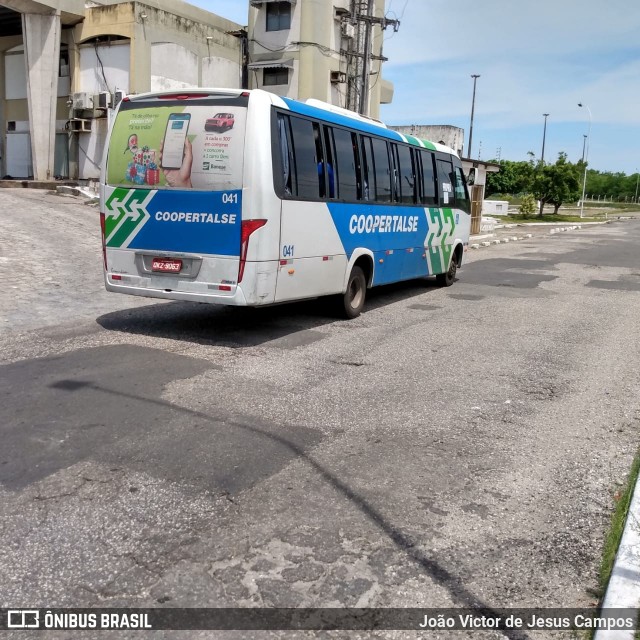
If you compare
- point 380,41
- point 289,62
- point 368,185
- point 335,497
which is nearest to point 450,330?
point 368,185

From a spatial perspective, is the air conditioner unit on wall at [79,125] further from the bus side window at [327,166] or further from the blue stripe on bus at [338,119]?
the bus side window at [327,166]

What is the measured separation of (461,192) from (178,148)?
27.8ft

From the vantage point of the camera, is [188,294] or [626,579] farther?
[188,294]

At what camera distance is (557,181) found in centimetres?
5191

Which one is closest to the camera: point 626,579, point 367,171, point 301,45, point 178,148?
point 626,579

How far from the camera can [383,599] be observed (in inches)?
129

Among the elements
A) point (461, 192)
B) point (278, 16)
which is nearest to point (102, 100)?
point (278, 16)

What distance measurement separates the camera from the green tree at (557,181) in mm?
51438

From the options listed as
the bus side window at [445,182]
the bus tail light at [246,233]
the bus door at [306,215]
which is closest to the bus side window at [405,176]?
the bus side window at [445,182]

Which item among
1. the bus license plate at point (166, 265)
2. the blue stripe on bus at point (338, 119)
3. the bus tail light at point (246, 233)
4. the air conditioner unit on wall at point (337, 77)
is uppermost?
the air conditioner unit on wall at point (337, 77)

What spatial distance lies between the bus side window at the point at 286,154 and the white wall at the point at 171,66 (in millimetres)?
23264

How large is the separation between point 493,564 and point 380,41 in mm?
42658

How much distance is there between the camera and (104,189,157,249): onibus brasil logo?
8432mm

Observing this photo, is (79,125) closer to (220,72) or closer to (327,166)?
(220,72)
